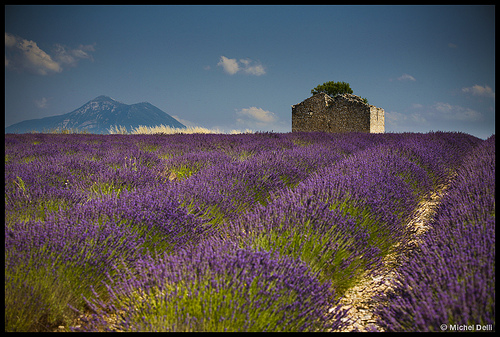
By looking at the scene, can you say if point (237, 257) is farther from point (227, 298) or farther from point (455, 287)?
point (455, 287)

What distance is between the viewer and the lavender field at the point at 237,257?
3.72 ft

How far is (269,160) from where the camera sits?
3527mm

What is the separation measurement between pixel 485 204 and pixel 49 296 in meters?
2.26

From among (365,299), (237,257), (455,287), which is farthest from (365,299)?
(237,257)

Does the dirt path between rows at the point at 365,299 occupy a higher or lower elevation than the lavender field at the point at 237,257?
lower

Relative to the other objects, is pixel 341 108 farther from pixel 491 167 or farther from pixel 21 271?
pixel 21 271

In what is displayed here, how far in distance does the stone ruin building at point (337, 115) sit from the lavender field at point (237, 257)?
15509 millimetres

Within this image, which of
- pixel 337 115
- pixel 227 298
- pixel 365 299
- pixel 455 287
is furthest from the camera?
pixel 337 115

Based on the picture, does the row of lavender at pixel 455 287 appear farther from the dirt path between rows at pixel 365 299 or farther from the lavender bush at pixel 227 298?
the lavender bush at pixel 227 298

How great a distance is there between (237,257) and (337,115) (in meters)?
18.0

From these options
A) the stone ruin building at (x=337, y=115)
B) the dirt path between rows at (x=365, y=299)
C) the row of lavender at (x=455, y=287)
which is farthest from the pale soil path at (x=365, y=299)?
the stone ruin building at (x=337, y=115)

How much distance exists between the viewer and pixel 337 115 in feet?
59.1

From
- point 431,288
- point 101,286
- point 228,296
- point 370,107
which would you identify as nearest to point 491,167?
point 431,288

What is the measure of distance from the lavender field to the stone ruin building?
1551 centimetres
